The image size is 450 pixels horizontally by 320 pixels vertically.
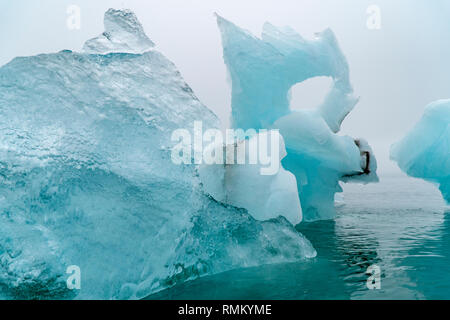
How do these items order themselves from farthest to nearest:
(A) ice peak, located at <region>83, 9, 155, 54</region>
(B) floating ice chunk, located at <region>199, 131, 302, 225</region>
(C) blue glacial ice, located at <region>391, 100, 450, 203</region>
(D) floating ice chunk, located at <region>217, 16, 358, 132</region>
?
(C) blue glacial ice, located at <region>391, 100, 450, 203</region>, (D) floating ice chunk, located at <region>217, 16, 358, 132</region>, (A) ice peak, located at <region>83, 9, 155, 54</region>, (B) floating ice chunk, located at <region>199, 131, 302, 225</region>

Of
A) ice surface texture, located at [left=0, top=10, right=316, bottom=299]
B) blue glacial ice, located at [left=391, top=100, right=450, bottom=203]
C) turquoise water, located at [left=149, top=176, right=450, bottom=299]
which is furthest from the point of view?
blue glacial ice, located at [left=391, top=100, right=450, bottom=203]

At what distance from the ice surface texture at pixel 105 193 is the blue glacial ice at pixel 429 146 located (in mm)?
Result: 5801

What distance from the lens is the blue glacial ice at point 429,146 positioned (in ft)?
30.8

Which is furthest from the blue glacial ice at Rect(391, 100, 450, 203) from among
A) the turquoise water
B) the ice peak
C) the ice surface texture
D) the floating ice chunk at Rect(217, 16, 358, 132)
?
the ice peak

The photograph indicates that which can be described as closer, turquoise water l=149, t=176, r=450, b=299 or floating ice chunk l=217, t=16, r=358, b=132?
turquoise water l=149, t=176, r=450, b=299

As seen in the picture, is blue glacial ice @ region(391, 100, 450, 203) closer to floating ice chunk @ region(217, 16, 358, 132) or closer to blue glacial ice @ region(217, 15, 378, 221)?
blue glacial ice @ region(217, 15, 378, 221)

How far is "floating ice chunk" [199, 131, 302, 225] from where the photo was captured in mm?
5074

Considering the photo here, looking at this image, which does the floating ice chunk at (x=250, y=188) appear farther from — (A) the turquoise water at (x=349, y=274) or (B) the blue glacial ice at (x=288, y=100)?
(B) the blue glacial ice at (x=288, y=100)

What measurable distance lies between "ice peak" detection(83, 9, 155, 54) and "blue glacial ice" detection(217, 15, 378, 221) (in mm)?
2252

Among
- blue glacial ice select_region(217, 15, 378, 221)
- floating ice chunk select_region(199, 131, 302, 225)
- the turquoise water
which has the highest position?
blue glacial ice select_region(217, 15, 378, 221)

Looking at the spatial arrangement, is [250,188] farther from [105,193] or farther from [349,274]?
[105,193]

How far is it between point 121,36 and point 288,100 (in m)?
4.21

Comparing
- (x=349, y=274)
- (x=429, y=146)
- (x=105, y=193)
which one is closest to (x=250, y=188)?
(x=349, y=274)

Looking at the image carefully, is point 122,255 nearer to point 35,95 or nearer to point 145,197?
point 145,197
